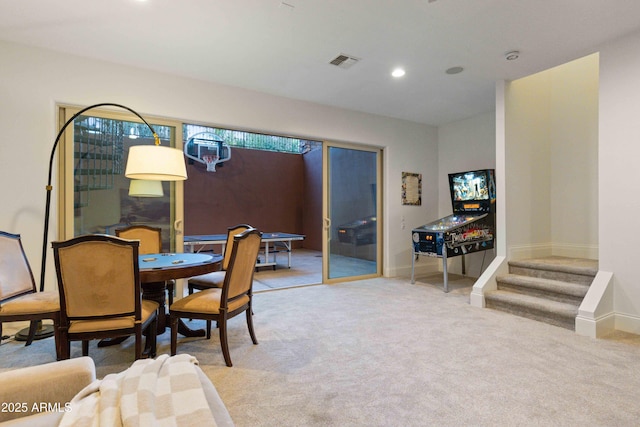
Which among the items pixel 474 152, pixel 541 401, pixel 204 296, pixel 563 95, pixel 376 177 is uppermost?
pixel 563 95

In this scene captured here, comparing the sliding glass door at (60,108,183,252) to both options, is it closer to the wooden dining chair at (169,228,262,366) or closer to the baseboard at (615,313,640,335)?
the wooden dining chair at (169,228,262,366)

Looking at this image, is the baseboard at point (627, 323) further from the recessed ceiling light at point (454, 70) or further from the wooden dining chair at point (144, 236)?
the wooden dining chair at point (144, 236)

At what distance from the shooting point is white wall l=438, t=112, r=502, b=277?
17.1ft

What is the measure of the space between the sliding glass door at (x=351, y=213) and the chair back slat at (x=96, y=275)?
3.29 meters

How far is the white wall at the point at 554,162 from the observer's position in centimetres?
407

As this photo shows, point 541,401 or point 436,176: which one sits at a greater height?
point 436,176

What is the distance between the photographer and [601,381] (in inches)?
80.9

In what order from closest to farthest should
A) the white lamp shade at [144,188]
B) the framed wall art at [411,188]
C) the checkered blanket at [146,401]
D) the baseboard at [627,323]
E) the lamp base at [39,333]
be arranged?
the checkered blanket at [146,401] → the lamp base at [39,333] → the baseboard at [627,323] → the white lamp shade at [144,188] → the framed wall art at [411,188]

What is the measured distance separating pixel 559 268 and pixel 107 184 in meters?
5.35

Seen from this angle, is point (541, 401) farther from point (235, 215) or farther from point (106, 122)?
point (235, 215)

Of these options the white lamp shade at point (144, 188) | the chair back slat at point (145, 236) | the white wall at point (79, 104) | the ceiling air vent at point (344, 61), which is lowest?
the chair back slat at point (145, 236)

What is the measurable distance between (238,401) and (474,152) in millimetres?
5285

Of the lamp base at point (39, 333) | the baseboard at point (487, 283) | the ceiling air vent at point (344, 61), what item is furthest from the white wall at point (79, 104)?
the baseboard at point (487, 283)

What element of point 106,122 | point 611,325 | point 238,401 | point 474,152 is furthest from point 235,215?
point 611,325
